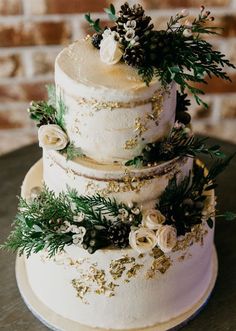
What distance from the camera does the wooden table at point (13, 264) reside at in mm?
1235

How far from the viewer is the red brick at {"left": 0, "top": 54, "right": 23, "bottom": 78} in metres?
1.92

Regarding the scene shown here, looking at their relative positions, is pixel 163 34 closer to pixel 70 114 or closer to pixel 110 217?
pixel 70 114

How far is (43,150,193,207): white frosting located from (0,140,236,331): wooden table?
28cm

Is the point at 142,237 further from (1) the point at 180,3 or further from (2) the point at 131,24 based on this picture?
(1) the point at 180,3

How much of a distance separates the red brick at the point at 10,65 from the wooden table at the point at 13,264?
1.14 ft

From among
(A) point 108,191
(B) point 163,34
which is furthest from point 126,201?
(B) point 163,34

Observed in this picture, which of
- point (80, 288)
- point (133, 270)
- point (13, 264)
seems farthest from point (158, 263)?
point (13, 264)

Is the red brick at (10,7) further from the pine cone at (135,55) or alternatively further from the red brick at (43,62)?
the pine cone at (135,55)

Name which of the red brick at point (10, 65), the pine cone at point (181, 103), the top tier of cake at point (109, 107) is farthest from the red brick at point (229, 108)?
the top tier of cake at point (109, 107)

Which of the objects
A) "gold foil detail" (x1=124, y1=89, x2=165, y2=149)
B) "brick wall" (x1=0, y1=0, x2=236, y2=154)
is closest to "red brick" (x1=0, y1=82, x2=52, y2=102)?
"brick wall" (x1=0, y1=0, x2=236, y2=154)

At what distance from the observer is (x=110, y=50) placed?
107 cm

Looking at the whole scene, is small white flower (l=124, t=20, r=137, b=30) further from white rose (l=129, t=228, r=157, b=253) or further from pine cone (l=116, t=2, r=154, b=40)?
white rose (l=129, t=228, r=157, b=253)

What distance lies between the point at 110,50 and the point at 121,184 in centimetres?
23

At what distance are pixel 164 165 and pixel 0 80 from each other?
98 cm
